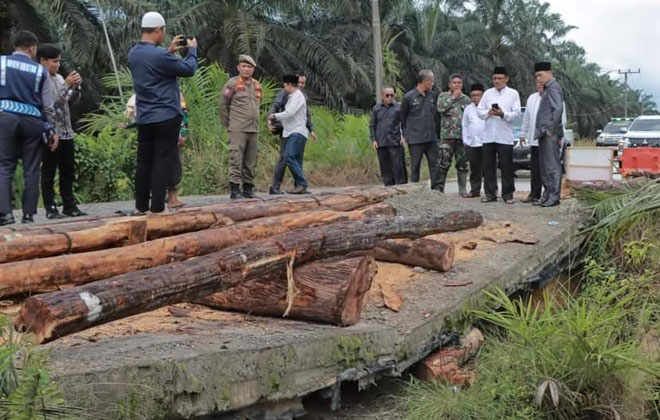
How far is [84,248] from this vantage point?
5.52 meters

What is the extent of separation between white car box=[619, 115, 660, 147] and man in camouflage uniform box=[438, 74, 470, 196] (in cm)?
1250

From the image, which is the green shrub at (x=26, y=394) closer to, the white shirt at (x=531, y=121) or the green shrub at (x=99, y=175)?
the white shirt at (x=531, y=121)

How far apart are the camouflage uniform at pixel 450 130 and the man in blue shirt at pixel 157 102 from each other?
15.8 feet

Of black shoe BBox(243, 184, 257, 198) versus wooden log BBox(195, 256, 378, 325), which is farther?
black shoe BBox(243, 184, 257, 198)

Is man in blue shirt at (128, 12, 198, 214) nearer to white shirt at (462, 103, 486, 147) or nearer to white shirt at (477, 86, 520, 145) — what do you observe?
white shirt at (477, 86, 520, 145)

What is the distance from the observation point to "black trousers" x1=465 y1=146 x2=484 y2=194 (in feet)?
33.1

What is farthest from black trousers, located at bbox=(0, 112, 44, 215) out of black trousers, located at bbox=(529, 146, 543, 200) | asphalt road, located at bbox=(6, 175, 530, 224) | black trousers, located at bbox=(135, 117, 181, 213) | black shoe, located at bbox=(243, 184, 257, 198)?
black trousers, located at bbox=(529, 146, 543, 200)

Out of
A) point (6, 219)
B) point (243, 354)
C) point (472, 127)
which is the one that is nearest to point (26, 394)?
point (243, 354)

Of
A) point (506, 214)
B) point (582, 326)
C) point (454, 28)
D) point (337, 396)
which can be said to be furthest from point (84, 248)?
point (454, 28)

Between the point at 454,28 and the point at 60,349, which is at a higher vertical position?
the point at 454,28

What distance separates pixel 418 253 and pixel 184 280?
2427 millimetres

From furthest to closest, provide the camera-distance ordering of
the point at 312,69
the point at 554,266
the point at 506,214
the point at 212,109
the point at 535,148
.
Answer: the point at 312,69, the point at 212,109, the point at 535,148, the point at 506,214, the point at 554,266

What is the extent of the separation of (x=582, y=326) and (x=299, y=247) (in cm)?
179

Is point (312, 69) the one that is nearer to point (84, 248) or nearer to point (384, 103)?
point (384, 103)
